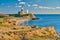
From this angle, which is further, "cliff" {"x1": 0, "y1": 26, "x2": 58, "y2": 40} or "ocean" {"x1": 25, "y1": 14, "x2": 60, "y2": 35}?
"ocean" {"x1": 25, "y1": 14, "x2": 60, "y2": 35}

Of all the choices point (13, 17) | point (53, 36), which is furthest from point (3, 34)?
point (53, 36)

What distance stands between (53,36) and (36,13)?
2.10ft

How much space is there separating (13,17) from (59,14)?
105 cm

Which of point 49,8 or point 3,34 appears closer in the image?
point 3,34

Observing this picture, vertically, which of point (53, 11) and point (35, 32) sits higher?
point (53, 11)

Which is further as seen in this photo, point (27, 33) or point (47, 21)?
point (47, 21)

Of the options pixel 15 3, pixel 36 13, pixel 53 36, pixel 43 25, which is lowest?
pixel 53 36

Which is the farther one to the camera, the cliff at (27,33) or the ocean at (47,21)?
the ocean at (47,21)

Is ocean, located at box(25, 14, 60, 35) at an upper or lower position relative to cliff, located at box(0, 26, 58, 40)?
Answer: upper

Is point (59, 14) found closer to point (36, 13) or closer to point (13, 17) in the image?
point (36, 13)

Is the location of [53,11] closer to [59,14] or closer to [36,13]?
[59,14]

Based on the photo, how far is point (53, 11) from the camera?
13.4 ft

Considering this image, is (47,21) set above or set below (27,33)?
above

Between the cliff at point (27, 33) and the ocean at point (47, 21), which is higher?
the ocean at point (47, 21)
